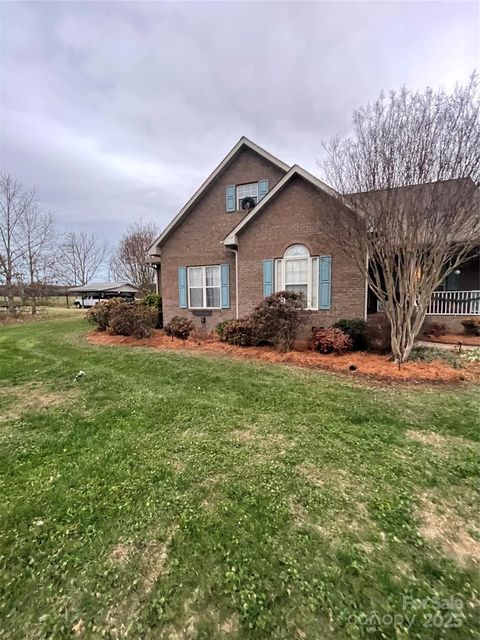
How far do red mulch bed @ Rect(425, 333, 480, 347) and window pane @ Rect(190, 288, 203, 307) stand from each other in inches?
364

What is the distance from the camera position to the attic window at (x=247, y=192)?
13.3m

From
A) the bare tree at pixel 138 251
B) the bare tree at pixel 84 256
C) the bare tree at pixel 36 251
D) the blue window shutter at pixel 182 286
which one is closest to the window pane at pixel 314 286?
the blue window shutter at pixel 182 286

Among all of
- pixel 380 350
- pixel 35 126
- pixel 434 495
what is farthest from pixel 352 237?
pixel 35 126

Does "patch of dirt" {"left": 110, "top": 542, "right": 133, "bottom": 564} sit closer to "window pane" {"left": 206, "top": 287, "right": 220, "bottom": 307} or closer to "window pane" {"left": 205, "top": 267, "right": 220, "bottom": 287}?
"window pane" {"left": 206, "top": 287, "right": 220, "bottom": 307}

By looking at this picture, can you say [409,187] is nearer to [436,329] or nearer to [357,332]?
[357,332]

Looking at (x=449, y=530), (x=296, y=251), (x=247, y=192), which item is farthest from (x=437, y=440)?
(x=247, y=192)

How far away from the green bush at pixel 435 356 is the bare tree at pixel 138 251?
Result: 2479 centimetres

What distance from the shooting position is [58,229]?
29672 millimetres

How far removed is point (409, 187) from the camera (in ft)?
22.4

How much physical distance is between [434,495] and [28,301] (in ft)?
107

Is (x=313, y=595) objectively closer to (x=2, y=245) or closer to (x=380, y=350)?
(x=380, y=350)

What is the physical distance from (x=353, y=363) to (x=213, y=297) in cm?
726

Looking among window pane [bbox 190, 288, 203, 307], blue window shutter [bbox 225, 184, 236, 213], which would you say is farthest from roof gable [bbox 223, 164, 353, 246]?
window pane [bbox 190, 288, 203, 307]

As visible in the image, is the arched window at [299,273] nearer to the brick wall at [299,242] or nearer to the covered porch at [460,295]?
the brick wall at [299,242]
